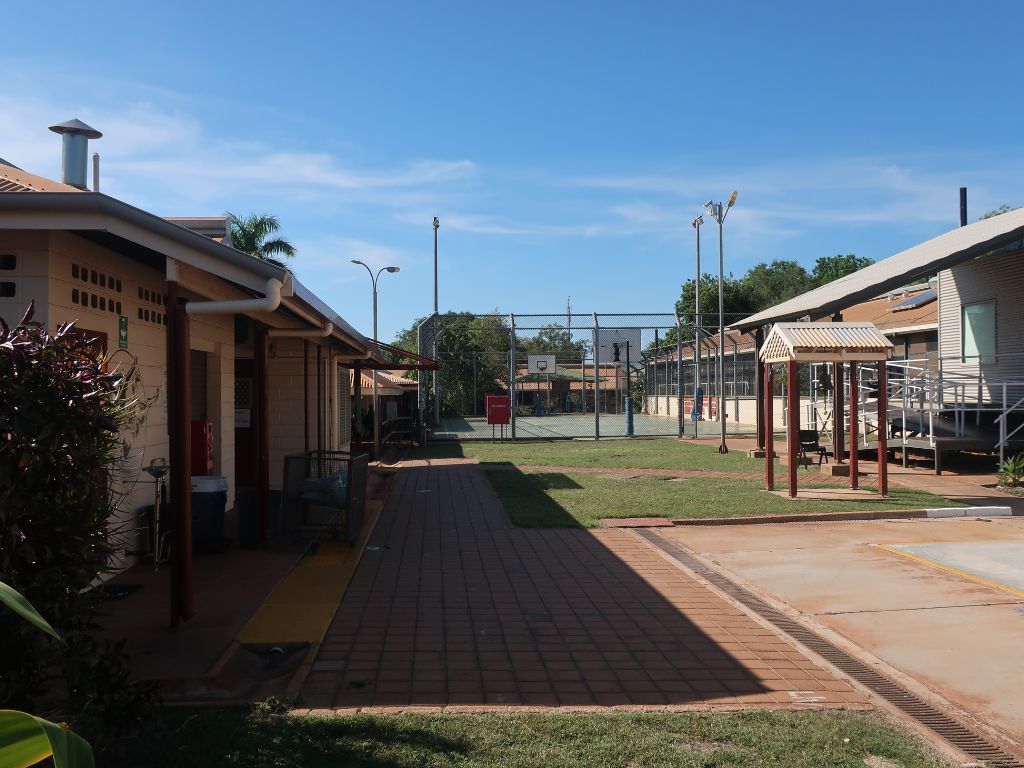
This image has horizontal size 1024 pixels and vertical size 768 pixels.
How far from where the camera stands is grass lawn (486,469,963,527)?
40.7ft

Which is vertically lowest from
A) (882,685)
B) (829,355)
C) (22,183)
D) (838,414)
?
(882,685)

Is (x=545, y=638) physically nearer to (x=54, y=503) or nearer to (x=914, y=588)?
(x=54, y=503)

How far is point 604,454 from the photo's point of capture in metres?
22.8

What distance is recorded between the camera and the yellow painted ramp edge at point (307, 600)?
6324 mm

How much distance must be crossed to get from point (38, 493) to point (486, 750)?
2379 millimetres

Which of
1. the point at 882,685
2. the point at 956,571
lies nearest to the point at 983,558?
the point at 956,571

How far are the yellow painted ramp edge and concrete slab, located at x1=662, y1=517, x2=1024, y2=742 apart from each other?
3960mm

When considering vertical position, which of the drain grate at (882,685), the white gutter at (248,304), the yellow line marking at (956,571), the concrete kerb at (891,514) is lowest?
the drain grate at (882,685)

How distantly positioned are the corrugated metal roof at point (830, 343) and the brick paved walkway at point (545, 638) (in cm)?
560

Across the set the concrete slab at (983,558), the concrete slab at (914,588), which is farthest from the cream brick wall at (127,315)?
the concrete slab at (983,558)

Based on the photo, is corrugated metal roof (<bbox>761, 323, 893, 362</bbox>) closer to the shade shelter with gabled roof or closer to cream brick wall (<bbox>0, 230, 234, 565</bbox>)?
the shade shelter with gabled roof

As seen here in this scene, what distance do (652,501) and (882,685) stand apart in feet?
26.5

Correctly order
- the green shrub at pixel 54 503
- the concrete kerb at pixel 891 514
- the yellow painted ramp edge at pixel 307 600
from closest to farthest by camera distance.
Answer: the green shrub at pixel 54 503 → the yellow painted ramp edge at pixel 307 600 → the concrete kerb at pixel 891 514

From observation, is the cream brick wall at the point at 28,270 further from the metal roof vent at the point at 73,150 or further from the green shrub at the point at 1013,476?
the green shrub at the point at 1013,476
